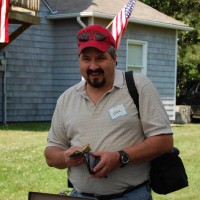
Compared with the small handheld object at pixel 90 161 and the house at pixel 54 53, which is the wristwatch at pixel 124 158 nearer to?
the small handheld object at pixel 90 161

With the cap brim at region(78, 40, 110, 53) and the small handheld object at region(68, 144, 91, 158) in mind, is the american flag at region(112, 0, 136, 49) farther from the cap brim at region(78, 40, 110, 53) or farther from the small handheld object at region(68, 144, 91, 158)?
the small handheld object at region(68, 144, 91, 158)

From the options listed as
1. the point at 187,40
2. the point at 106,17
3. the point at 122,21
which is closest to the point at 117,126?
the point at 122,21

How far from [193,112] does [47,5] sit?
793cm

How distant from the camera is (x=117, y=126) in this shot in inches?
129

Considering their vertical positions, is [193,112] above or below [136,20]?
below

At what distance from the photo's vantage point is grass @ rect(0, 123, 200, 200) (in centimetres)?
773

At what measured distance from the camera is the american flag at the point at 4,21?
14.0m

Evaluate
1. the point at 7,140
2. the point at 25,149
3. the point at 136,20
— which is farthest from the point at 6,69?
the point at 25,149

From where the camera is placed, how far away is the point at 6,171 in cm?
888

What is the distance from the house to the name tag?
15.0 metres

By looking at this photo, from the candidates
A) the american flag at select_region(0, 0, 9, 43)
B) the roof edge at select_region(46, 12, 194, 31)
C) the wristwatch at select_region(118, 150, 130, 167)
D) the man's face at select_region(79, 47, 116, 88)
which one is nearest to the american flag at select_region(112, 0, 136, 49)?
the american flag at select_region(0, 0, 9, 43)

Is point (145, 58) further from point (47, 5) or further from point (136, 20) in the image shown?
point (47, 5)

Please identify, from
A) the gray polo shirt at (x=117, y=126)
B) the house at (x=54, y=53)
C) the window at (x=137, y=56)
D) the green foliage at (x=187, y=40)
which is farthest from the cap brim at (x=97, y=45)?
the green foliage at (x=187, y=40)

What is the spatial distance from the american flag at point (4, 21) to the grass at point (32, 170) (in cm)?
222
